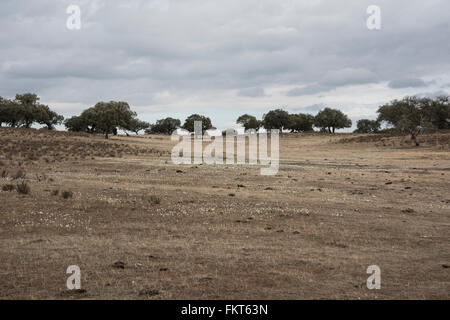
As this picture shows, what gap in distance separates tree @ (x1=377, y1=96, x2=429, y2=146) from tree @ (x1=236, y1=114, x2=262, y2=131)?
68455 millimetres

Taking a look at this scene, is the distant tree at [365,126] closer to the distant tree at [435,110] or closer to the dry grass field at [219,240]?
the distant tree at [435,110]

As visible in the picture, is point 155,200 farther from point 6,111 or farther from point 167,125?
point 167,125

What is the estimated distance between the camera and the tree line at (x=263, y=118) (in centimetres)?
8231

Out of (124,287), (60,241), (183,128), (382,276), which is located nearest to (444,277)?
(382,276)

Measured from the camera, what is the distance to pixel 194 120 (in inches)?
5886

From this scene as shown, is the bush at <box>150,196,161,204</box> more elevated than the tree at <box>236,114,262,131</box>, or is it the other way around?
the tree at <box>236,114,262,131</box>

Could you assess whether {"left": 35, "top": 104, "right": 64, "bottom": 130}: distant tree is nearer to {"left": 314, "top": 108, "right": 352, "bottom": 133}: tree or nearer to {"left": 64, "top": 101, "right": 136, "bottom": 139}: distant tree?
{"left": 64, "top": 101, "right": 136, "bottom": 139}: distant tree

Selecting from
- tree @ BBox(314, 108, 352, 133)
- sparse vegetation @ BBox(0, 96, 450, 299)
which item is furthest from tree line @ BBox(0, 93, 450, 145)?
sparse vegetation @ BBox(0, 96, 450, 299)

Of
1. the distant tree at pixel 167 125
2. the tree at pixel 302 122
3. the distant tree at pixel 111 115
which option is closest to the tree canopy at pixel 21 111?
the distant tree at pixel 111 115

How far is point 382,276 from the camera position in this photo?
10180 millimetres

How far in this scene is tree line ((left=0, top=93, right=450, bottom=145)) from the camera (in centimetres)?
8231
